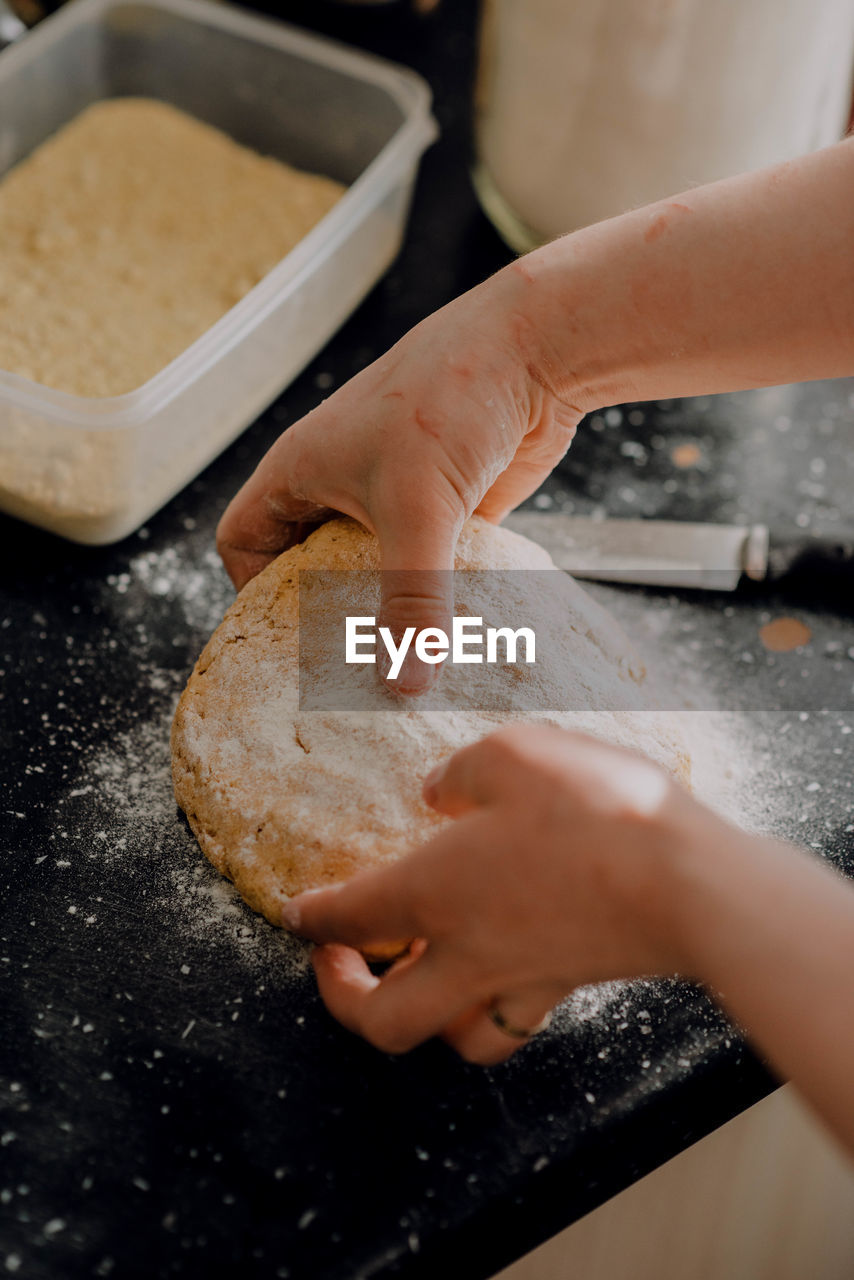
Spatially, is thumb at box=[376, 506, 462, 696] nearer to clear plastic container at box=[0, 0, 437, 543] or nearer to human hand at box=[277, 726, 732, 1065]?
human hand at box=[277, 726, 732, 1065]

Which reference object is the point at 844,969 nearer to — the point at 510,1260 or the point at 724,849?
the point at 724,849

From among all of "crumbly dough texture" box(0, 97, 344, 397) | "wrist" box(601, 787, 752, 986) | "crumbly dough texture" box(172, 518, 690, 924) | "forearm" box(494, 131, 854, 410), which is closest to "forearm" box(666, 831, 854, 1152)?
"wrist" box(601, 787, 752, 986)

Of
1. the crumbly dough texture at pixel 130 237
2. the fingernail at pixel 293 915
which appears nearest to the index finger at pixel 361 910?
the fingernail at pixel 293 915

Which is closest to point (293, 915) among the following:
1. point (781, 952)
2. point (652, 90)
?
point (781, 952)

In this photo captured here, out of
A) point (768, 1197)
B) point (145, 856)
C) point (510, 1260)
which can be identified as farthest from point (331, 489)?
point (768, 1197)

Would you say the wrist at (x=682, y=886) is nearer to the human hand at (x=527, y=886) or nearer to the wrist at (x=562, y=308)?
the human hand at (x=527, y=886)
